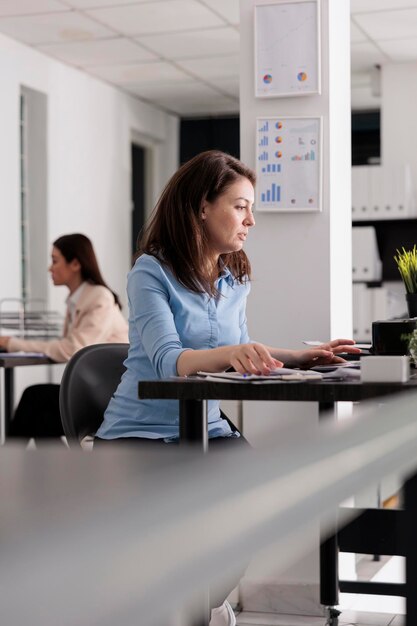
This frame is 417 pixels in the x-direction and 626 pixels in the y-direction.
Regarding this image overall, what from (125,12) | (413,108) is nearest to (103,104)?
(125,12)

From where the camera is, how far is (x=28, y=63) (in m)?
6.37

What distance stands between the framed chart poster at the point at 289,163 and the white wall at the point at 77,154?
11.1 feet

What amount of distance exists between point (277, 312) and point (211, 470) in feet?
8.99

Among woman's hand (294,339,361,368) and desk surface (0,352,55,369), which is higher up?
woman's hand (294,339,361,368)

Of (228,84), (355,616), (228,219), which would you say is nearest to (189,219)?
(228,219)

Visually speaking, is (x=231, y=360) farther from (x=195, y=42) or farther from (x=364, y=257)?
(x=195, y=42)

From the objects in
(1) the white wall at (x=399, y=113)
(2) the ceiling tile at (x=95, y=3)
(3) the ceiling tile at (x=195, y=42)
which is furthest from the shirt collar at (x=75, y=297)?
(1) the white wall at (x=399, y=113)

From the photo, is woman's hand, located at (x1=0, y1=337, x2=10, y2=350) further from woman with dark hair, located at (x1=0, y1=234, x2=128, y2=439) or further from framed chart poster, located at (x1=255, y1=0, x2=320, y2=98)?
framed chart poster, located at (x1=255, y1=0, x2=320, y2=98)

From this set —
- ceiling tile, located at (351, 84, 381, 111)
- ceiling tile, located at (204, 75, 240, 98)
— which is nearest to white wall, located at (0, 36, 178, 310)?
ceiling tile, located at (204, 75, 240, 98)

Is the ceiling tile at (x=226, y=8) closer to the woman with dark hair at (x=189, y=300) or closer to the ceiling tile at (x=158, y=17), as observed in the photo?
the ceiling tile at (x=158, y=17)

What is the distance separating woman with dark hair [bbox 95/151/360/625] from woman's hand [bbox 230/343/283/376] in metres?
0.08

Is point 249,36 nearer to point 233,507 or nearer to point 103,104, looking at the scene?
point 233,507

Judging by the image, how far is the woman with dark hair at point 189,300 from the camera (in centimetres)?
191

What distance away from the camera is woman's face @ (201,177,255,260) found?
213 centimetres
